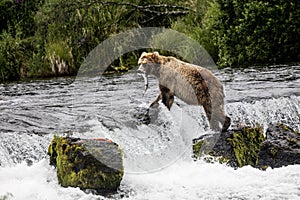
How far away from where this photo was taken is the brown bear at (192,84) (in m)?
7.59

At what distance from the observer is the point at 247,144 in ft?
24.9

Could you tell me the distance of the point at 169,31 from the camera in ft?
55.8

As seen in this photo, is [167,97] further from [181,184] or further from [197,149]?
[181,184]

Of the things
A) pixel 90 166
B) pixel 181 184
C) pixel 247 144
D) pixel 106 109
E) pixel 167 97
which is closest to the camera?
pixel 90 166

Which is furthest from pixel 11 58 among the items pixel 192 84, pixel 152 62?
pixel 192 84

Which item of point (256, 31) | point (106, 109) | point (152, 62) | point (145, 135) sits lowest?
point (256, 31)

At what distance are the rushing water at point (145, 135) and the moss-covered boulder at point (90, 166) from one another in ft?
0.42

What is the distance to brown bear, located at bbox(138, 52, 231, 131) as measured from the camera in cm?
759

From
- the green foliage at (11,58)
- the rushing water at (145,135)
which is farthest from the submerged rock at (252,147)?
the green foliage at (11,58)

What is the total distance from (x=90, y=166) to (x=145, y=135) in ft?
5.67

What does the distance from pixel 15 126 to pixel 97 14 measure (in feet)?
34.3

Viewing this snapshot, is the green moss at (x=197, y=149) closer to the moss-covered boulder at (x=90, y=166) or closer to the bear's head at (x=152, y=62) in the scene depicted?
the bear's head at (x=152, y=62)

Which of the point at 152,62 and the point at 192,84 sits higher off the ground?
the point at 152,62

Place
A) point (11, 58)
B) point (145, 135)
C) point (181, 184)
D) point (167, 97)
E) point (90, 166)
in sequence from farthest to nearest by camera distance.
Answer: point (11, 58)
point (167, 97)
point (145, 135)
point (181, 184)
point (90, 166)
